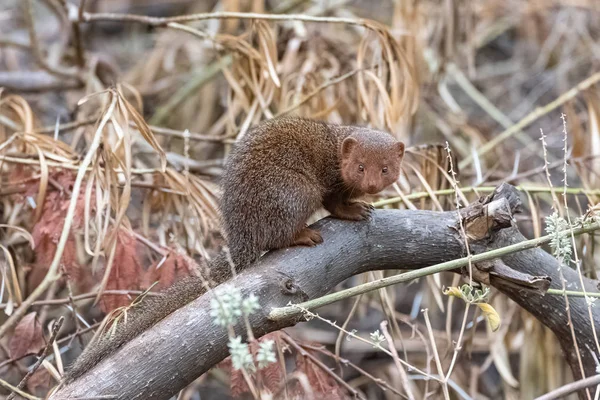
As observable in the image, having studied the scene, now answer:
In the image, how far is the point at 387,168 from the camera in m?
3.01

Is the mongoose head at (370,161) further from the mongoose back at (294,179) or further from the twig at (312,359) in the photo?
the twig at (312,359)

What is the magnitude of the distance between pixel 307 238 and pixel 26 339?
1221mm

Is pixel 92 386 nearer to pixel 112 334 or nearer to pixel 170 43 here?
pixel 112 334

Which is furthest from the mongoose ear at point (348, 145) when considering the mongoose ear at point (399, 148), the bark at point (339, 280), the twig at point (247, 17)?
the twig at point (247, 17)

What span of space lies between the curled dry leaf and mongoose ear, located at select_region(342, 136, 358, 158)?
140cm

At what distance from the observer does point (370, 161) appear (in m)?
2.95

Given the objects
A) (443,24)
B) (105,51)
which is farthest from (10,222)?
(105,51)

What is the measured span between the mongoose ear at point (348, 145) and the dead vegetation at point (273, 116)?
440 millimetres

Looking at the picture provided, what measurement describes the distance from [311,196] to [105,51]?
5.46m

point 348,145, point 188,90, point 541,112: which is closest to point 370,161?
point 348,145

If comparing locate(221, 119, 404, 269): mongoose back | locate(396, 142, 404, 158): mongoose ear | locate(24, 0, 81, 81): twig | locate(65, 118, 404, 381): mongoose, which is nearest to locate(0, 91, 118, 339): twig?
locate(65, 118, 404, 381): mongoose

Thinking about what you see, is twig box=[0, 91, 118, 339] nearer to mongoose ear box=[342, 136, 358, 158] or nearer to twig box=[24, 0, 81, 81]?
mongoose ear box=[342, 136, 358, 158]

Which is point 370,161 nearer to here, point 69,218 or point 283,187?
point 283,187

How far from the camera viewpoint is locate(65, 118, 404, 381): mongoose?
2539mm
